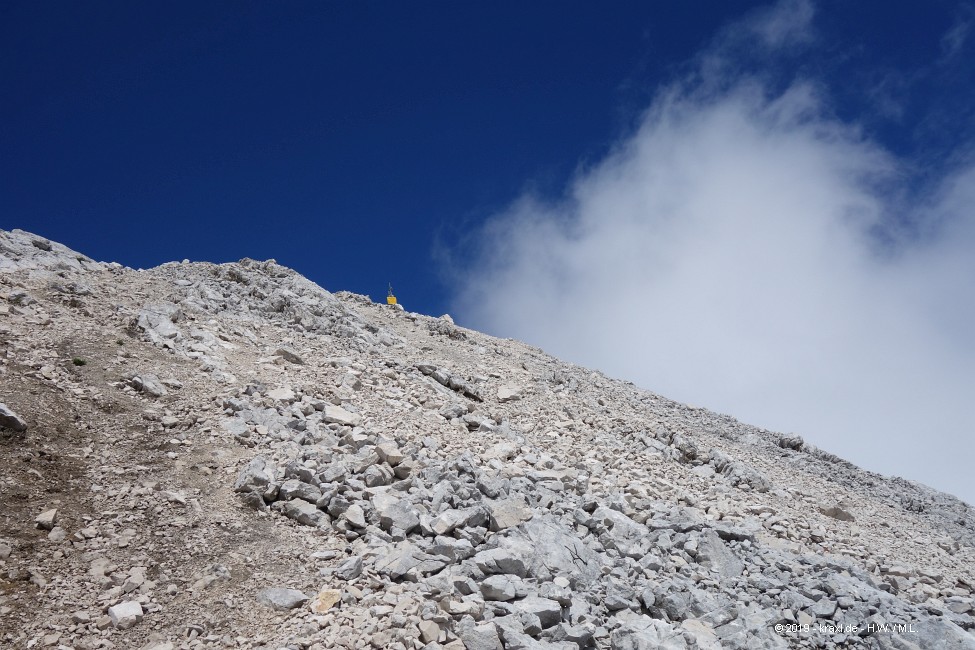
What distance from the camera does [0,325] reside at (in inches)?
531

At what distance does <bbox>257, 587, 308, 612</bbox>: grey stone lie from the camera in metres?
8.23

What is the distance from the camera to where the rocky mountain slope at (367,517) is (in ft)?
26.8

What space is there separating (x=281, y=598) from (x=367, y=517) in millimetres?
2220

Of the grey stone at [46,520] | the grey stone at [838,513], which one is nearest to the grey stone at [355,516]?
the grey stone at [46,520]

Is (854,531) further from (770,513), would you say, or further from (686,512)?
(686,512)

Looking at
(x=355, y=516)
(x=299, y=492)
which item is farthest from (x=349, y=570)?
(x=299, y=492)

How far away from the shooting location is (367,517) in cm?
1032

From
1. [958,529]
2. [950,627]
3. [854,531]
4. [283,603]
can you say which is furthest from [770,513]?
[283,603]

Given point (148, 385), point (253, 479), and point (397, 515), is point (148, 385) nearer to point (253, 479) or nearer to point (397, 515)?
point (253, 479)

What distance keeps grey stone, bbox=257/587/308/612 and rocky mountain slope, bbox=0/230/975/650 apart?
0.04 meters

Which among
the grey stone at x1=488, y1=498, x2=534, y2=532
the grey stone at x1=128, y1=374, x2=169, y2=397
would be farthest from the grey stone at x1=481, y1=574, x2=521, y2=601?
the grey stone at x1=128, y1=374, x2=169, y2=397

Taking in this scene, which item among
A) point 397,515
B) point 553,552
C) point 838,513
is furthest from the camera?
point 838,513

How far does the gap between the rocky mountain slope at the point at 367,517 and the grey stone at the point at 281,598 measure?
4cm

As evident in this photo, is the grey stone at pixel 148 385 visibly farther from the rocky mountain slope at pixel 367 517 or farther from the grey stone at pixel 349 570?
the grey stone at pixel 349 570
